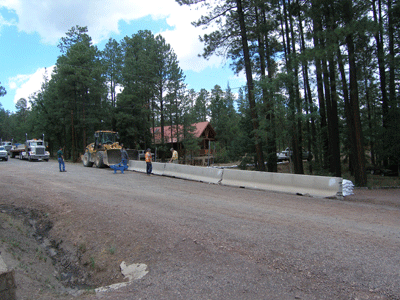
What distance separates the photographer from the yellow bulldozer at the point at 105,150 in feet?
73.7

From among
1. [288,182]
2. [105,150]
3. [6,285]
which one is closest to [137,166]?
[105,150]

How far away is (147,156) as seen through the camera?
717 inches

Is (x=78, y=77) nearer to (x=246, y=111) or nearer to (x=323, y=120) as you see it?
(x=246, y=111)

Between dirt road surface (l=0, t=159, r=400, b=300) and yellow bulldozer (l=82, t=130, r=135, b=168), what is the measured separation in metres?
13.2

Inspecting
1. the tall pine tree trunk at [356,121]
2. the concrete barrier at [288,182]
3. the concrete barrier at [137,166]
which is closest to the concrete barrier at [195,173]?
the concrete barrier at [288,182]

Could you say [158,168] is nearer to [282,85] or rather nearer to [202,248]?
[282,85]

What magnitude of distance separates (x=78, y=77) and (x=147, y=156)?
23311mm


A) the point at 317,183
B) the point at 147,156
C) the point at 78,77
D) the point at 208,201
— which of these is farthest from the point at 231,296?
the point at 78,77

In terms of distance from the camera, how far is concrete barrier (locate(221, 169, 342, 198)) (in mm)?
10558

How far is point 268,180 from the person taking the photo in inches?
487

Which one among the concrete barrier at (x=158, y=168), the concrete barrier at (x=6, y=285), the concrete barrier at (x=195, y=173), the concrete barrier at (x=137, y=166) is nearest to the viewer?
the concrete barrier at (x=6, y=285)

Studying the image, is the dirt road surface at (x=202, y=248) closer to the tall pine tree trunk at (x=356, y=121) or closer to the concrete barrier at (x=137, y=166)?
the tall pine tree trunk at (x=356, y=121)

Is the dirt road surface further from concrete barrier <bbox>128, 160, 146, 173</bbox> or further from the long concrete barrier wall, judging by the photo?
concrete barrier <bbox>128, 160, 146, 173</bbox>

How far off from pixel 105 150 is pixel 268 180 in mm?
14755
